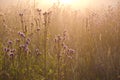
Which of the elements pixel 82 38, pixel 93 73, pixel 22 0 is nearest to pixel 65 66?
pixel 93 73

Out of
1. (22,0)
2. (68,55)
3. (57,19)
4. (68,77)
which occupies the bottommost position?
(68,77)

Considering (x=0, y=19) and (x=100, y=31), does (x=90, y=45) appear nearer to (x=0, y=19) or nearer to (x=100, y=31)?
(x=100, y=31)

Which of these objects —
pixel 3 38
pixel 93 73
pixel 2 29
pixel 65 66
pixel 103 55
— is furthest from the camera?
pixel 2 29

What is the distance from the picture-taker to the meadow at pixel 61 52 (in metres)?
3.74

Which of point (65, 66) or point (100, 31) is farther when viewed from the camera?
point (100, 31)

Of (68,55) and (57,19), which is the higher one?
(57,19)

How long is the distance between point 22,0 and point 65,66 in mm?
4338

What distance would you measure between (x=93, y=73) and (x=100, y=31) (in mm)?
1466

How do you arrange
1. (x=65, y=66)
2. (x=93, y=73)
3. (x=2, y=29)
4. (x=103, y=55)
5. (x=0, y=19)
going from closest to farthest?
(x=65, y=66) < (x=93, y=73) < (x=103, y=55) < (x=2, y=29) < (x=0, y=19)

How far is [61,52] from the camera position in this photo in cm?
388

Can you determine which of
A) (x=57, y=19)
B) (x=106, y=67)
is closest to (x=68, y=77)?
(x=106, y=67)

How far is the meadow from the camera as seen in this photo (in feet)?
12.3

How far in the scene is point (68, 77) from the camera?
3908 millimetres

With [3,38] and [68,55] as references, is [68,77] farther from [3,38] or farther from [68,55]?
[3,38]
